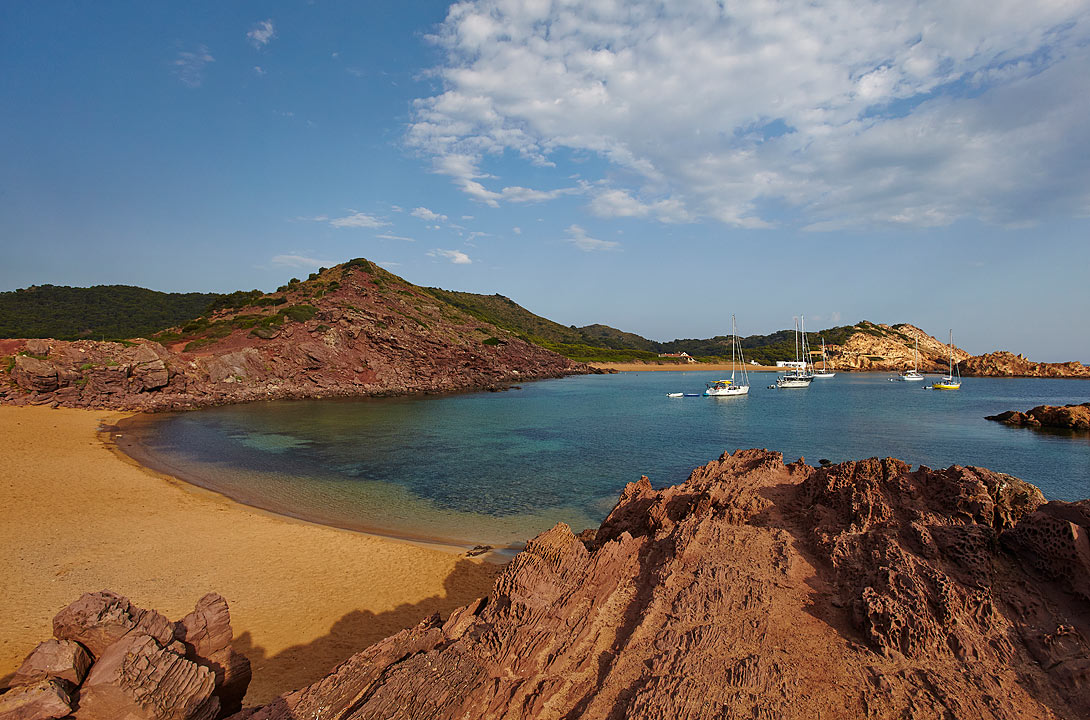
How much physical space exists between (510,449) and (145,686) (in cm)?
2462

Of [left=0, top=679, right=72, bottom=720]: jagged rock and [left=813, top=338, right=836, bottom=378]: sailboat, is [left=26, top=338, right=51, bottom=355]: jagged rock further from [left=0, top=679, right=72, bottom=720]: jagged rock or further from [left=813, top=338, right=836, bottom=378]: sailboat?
[left=813, top=338, right=836, bottom=378]: sailboat

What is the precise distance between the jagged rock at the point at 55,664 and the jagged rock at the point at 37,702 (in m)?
0.13

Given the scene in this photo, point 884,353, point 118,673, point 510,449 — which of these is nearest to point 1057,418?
point 510,449

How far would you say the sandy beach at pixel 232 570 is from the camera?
8781mm

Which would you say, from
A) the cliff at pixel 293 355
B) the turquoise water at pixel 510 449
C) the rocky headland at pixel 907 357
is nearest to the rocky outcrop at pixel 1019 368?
the rocky headland at pixel 907 357

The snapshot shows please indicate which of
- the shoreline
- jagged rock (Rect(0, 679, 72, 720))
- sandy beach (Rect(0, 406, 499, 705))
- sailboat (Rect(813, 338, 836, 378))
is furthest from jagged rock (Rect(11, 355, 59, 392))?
sailboat (Rect(813, 338, 836, 378))

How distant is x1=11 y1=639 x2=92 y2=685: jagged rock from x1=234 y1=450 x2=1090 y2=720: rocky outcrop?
2.02 metres

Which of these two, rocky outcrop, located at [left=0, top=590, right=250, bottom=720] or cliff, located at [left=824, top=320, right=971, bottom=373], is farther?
cliff, located at [left=824, top=320, right=971, bottom=373]

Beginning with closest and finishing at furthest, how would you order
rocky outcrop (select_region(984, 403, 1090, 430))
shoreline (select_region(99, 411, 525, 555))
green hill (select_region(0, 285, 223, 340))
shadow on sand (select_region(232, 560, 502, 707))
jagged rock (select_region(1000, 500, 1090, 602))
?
1. jagged rock (select_region(1000, 500, 1090, 602))
2. shadow on sand (select_region(232, 560, 502, 707))
3. shoreline (select_region(99, 411, 525, 555))
4. rocky outcrop (select_region(984, 403, 1090, 430))
5. green hill (select_region(0, 285, 223, 340))

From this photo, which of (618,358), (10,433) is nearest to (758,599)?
(10,433)

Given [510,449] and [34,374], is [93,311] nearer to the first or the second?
[34,374]

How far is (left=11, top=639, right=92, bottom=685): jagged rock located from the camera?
461 cm

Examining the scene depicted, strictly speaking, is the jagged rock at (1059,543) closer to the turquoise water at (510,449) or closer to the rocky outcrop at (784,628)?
the rocky outcrop at (784,628)

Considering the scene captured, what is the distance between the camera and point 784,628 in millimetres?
4887
